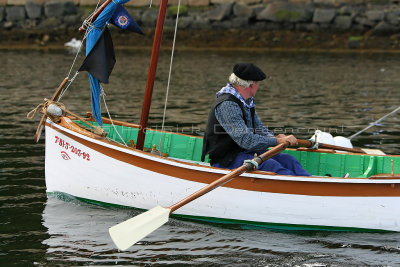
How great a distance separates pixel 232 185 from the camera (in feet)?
26.3

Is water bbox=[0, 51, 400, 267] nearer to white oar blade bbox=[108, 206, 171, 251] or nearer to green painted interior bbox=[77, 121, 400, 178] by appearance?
white oar blade bbox=[108, 206, 171, 251]

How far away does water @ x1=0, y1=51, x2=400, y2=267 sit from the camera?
751 centimetres

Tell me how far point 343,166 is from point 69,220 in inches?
131

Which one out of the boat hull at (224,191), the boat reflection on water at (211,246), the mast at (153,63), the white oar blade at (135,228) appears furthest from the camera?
the mast at (153,63)

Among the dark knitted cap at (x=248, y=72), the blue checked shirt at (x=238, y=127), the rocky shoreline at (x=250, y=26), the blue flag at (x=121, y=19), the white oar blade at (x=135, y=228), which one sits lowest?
the white oar blade at (x=135, y=228)

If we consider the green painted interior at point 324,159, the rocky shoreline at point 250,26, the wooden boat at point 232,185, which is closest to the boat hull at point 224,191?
the wooden boat at point 232,185

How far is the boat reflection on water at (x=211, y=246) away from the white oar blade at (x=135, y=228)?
0.83 feet

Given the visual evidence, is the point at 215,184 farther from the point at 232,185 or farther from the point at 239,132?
the point at 239,132

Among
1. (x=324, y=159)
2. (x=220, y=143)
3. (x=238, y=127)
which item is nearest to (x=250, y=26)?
(x=324, y=159)

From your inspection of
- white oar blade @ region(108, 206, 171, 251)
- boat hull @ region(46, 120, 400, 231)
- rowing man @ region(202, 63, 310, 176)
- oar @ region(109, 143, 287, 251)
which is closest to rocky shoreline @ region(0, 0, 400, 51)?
boat hull @ region(46, 120, 400, 231)

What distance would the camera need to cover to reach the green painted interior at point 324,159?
9031mm

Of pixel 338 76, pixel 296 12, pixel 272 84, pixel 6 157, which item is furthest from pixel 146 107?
pixel 296 12

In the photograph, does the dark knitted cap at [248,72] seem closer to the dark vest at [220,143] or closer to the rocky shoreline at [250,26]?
the dark vest at [220,143]

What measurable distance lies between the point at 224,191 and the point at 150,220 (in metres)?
1.04
